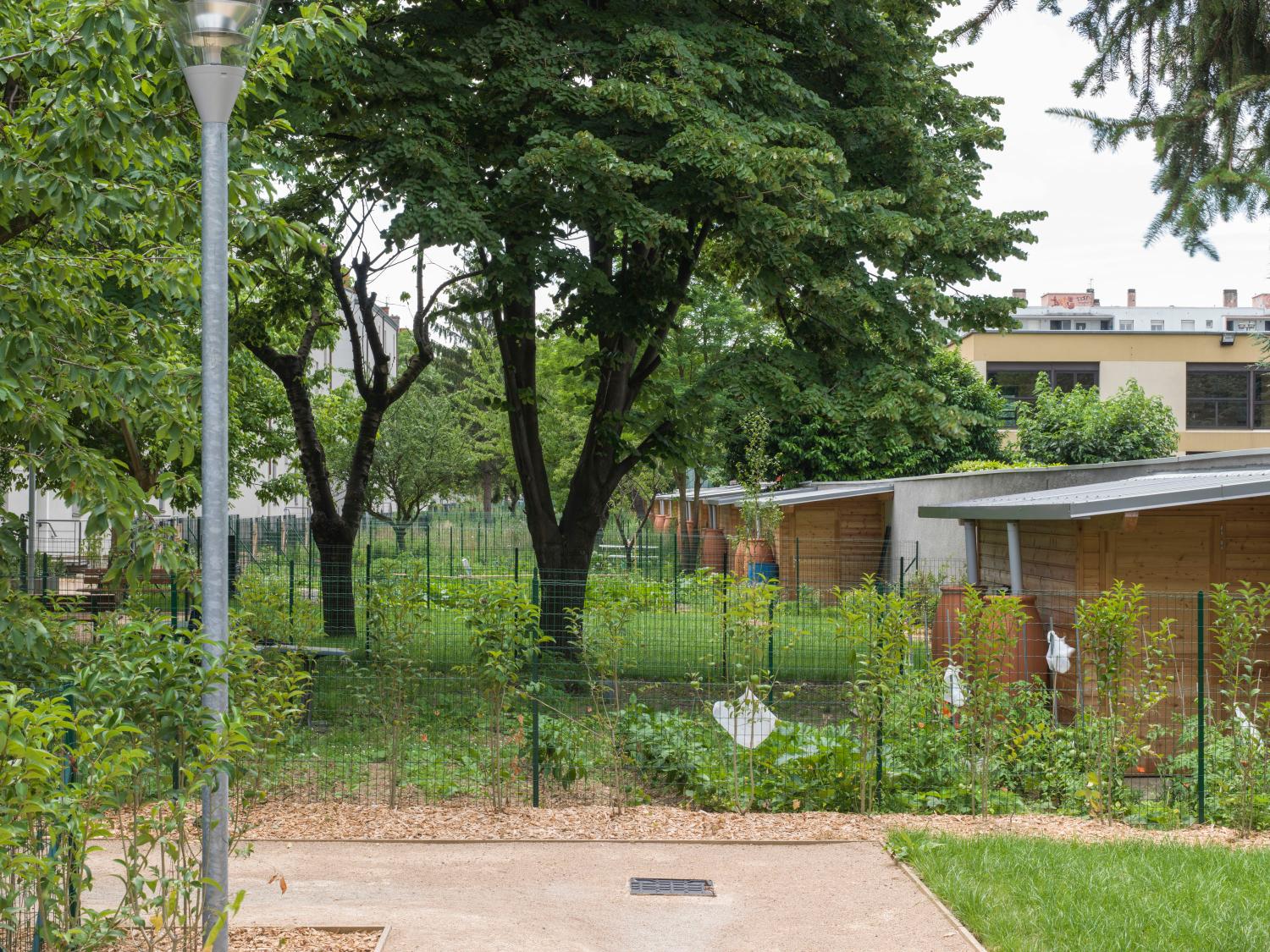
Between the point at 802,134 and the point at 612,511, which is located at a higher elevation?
the point at 802,134

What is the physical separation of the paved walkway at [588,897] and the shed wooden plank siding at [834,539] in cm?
1810

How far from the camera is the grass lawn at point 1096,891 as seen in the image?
21.0 feet

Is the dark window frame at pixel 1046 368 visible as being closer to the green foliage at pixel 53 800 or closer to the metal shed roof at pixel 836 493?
the metal shed roof at pixel 836 493

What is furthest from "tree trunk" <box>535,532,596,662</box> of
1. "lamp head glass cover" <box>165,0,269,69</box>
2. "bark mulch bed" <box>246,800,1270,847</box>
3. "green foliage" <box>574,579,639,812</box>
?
"lamp head glass cover" <box>165,0,269,69</box>

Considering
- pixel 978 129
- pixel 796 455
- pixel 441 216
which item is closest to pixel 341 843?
pixel 441 216

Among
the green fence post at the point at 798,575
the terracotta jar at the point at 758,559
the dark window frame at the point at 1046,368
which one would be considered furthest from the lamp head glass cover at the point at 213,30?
the dark window frame at the point at 1046,368

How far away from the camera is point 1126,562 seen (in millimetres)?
12359

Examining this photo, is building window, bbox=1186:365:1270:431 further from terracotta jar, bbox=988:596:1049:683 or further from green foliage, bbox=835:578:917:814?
green foliage, bbox=835:578:917:814

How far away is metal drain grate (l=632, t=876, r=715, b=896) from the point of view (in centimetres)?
745

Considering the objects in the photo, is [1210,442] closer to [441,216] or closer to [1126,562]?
[1126,562]

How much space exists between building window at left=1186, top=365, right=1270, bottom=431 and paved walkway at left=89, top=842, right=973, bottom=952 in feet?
137

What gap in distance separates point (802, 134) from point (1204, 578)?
20.2 ft

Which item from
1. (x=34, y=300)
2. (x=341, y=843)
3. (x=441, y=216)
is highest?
(x=441, y=216)

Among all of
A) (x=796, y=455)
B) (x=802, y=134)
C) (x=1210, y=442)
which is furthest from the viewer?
(x=1210, y=442)
